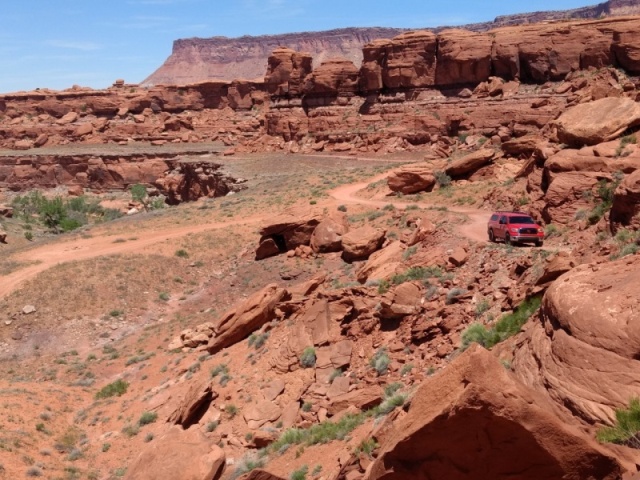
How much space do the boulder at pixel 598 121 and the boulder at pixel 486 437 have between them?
18352 mm

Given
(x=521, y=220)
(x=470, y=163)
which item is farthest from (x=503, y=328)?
(x=470, y=163)

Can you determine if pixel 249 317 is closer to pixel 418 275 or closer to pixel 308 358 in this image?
pixel 308 358

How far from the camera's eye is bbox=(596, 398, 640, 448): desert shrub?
679cm

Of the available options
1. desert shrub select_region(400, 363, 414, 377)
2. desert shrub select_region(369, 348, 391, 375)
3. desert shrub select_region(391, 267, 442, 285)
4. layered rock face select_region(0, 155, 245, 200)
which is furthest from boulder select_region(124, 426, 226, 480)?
layered rock face select_region(0, 155, 245, 200)

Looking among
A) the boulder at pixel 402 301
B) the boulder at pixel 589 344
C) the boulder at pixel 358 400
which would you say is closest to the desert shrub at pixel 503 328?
the boulder at pixel 589 344

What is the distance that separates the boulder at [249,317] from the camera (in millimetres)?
20781

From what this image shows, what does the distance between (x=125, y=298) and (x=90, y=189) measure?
51619mm

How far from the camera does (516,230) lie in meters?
19.5

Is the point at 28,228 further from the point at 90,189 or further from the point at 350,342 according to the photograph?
the point at 350,342

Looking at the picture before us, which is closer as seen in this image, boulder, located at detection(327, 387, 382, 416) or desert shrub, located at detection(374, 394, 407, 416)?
desert shrub, located at detection(374, 394, 407, 416)

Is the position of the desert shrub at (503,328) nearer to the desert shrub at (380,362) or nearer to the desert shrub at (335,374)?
the desert shrub at (380,362)

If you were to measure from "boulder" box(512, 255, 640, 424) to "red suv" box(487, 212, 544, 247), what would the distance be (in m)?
9.06

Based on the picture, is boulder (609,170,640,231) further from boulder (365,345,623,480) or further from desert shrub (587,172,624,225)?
boulder (365,345,623,480)

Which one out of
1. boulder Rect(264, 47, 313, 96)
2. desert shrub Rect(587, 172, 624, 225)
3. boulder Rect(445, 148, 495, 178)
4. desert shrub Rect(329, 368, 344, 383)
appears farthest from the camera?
boulder Rect(264, 47, 313, 96)
